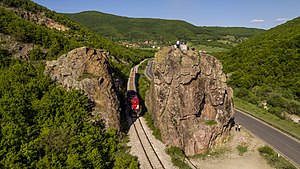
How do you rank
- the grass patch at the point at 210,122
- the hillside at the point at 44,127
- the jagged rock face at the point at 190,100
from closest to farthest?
1. the hillside at the point at 44,127
2. the jagged rock face at the point at 190,100
3. the grass patch at the point at 210,122

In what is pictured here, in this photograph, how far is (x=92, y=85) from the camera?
29.7 metres

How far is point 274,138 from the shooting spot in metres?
34.3

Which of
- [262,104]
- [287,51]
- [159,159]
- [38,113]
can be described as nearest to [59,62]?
[38,113]

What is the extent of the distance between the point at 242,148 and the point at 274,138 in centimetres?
730

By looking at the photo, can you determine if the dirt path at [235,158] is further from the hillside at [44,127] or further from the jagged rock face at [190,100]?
the hillside at [44,127]

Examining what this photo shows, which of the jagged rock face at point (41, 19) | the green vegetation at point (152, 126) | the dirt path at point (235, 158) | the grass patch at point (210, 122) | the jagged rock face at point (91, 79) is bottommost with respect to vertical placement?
the dirt path at point (235, 158)

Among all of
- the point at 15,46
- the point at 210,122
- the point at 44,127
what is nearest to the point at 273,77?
the point at 210,122

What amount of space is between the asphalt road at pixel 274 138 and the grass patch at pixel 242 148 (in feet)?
13.6

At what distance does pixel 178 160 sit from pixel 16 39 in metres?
31.2

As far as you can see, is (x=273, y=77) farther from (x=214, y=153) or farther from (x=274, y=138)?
(x=214, y=153)

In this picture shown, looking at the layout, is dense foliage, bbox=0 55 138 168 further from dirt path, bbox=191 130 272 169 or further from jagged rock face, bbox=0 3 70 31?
jagged rock face, bbox=0 3 70 31

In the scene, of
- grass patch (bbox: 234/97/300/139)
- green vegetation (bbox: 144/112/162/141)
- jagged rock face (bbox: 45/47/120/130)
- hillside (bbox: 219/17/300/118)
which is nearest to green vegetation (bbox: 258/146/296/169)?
grass patch (bbox: 234/97/300/139)

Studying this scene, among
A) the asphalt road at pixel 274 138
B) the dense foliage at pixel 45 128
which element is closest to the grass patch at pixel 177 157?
the dense foliage at pixel 45 128

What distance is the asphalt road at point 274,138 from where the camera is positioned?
29983mm
